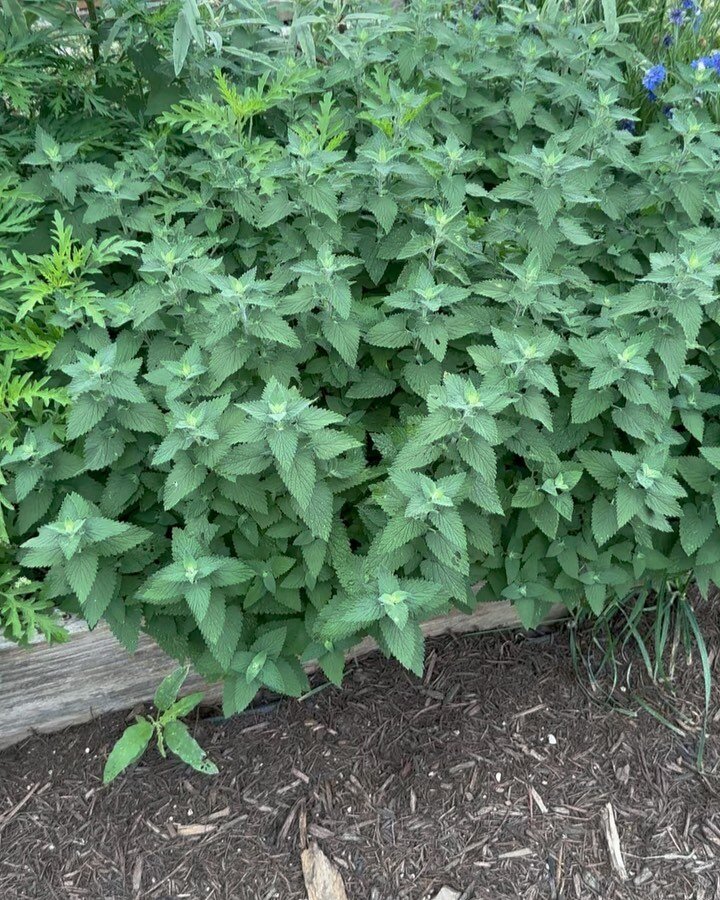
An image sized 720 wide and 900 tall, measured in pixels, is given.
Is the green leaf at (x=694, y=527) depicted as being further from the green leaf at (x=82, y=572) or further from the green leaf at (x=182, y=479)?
the green leaf at (x=82, y=572)

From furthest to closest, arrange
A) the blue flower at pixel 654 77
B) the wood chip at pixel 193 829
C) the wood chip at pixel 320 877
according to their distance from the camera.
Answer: the blue flower at pixel 654 77 → the wood chip at pixel 193 829 → the wood chip at pixel 320 877

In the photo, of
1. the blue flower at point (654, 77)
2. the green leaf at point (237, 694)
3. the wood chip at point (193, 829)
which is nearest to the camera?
the green leaf at point (237, 694)

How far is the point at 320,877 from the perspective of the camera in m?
2.01

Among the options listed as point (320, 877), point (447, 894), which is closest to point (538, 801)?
point (447, 894)

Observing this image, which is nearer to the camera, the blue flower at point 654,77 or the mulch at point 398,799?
the mulch at point 398,799

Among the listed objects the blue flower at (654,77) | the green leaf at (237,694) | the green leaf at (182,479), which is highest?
the blue flower at (654,77)

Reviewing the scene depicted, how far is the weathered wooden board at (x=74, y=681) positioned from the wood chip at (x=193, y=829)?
37 centimetres

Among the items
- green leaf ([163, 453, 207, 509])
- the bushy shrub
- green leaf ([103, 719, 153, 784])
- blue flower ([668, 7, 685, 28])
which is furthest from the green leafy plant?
blue flower ([668, 7, 685, 28])

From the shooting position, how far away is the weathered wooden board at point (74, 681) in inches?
83.3

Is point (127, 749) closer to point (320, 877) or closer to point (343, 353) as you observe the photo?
point (320, 877)

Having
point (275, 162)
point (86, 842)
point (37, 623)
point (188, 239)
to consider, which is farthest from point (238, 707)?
point (275, 162)

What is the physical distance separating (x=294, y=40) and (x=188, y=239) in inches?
39.5

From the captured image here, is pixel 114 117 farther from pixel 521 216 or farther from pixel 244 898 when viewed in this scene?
pixel 244 898

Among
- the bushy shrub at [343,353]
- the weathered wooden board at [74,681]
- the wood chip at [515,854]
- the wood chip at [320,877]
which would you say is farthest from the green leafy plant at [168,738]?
the wood chip at [515,854]
